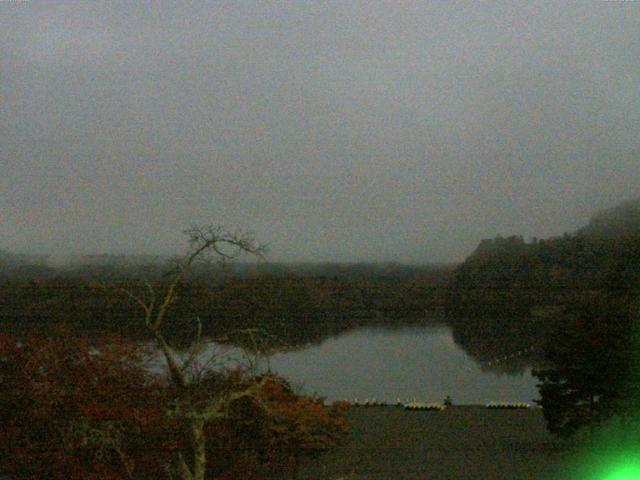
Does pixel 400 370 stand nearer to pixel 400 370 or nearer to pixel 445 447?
pixel 400 370

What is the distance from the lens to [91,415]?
223 inches

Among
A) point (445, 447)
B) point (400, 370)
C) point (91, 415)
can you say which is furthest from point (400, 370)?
point (91, 415)

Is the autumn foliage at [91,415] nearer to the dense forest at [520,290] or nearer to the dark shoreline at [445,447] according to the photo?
the dark shoreline at [445,447]

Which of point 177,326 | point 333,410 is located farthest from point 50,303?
point 333,410

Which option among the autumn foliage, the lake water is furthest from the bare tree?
the lake water

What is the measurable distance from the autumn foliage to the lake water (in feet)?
30.9

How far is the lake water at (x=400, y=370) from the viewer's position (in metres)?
23.5

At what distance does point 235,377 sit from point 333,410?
181cm

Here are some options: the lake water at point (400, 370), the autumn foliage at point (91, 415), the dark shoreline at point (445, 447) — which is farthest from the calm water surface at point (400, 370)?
the autumn foliage at point (91, 415)

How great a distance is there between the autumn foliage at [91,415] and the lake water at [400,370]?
941 cm

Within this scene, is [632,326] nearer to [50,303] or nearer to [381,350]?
[50,303]

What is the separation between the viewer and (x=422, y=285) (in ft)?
125

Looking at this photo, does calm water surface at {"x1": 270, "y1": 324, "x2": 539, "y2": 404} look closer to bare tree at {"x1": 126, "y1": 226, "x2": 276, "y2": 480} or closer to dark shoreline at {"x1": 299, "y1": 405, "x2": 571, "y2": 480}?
dark shoreline at {"x1": 299, "y1": 405, "x2": 571, "y2": 480}

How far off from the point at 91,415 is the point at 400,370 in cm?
2695
